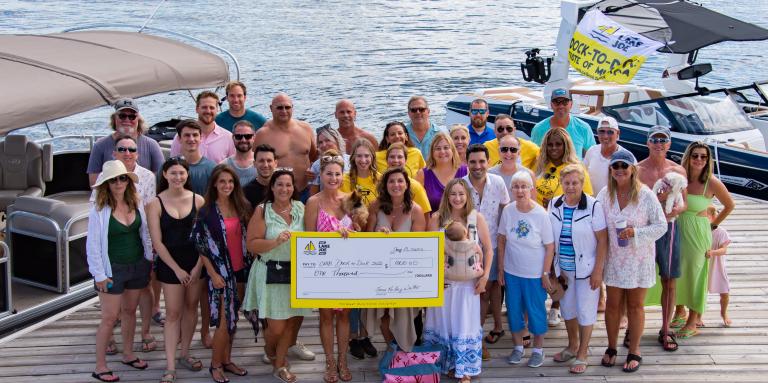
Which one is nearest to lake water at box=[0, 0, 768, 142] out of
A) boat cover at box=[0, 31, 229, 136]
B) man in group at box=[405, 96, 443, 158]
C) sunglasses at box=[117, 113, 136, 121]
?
boat cover at box=[0, 31, 229, 136]

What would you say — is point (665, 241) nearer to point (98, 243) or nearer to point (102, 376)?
point (98, 243)

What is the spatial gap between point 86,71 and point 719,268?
5.90m

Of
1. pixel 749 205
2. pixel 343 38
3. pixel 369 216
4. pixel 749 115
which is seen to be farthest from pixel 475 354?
pixel 343 38

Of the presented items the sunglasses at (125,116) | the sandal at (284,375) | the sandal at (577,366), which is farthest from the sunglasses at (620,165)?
the sunglasses at (125,116)

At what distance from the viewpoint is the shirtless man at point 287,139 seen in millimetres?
7492

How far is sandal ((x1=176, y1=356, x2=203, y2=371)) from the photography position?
20.8ft

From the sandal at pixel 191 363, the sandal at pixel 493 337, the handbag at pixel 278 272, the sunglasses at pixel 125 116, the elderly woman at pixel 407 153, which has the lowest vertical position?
the sandal at pixel 191 363

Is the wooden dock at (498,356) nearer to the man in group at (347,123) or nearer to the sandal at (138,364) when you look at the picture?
the sandal at (138,364)

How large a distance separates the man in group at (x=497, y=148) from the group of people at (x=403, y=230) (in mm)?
514

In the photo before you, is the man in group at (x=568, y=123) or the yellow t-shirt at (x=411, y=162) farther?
the man in group at (x=568, y=123)

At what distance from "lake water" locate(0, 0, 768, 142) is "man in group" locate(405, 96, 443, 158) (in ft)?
52.4

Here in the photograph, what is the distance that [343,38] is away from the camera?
120ft

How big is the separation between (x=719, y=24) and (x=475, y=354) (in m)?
9.89

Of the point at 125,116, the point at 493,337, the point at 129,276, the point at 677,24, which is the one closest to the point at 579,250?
the point at 493,337
